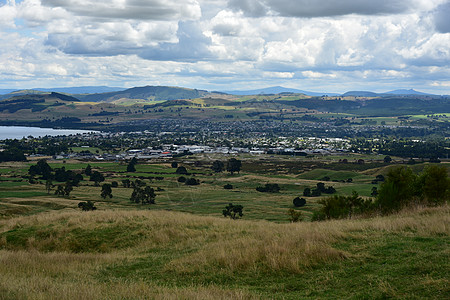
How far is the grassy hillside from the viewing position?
10516mm

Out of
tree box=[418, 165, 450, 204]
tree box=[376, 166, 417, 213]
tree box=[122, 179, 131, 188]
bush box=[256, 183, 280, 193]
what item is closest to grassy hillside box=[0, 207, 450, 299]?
tree box=[418, 165, 450, 204]

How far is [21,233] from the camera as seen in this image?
2250 centimetres

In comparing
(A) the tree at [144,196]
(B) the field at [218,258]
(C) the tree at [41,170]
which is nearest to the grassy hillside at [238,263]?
(B) the field at [218,258]

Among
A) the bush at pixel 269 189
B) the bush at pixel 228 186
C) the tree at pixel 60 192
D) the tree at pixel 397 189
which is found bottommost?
the bush at pixel 228 186

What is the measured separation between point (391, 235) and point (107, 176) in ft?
335

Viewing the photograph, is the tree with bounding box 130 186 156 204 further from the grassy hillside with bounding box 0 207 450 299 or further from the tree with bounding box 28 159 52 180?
the grassy hillside with bounding box 0 207 450 299

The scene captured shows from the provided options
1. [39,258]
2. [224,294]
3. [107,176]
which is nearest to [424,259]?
[224,294]

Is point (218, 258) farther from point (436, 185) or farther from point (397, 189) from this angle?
point (436, 185)

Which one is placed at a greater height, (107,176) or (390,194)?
(390,194)

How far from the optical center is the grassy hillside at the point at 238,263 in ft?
34.5

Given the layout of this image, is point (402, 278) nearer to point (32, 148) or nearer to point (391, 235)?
point (391, 235)

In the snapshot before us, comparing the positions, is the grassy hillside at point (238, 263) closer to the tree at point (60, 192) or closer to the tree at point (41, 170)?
the tree at point (60, 192)

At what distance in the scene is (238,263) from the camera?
13555mm

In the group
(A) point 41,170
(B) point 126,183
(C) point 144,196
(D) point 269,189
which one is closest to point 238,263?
(C) point 144,196
